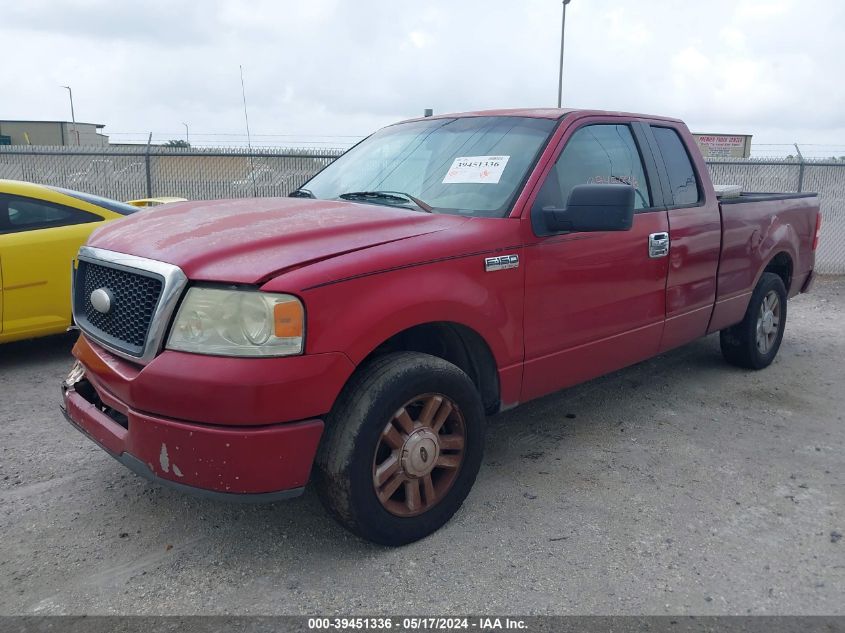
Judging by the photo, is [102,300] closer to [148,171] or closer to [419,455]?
[419,455]

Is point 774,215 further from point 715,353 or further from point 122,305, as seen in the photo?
point 122,305

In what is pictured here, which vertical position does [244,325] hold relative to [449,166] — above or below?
below

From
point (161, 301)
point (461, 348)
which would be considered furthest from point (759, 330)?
point (161, 301)

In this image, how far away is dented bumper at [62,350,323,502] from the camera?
101 inches

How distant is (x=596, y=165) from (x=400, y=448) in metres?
2.05

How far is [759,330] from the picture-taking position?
18.6 ft

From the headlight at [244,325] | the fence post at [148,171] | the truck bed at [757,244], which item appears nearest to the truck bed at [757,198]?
the truck bed at [757,244]

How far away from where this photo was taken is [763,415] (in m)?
4.79

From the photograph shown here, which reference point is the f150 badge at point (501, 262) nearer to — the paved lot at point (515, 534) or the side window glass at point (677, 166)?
the paved lot at point (515, 534)

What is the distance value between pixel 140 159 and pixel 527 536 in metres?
9.60

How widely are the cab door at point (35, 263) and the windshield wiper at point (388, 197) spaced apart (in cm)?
273

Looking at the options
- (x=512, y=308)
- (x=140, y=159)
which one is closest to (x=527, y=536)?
(x=512, y=308)

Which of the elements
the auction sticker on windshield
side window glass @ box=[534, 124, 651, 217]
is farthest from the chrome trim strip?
side window glass @ box=[534, 124, 651, 217]

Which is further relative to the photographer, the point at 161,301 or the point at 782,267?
the point at 782,267
